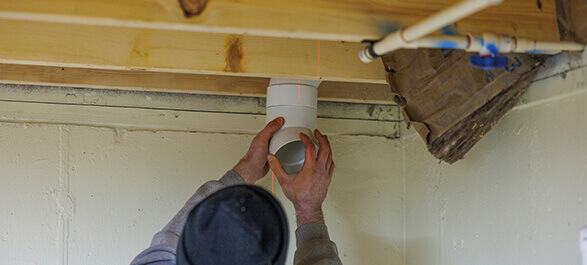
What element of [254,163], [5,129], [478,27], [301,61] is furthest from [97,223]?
[478,27]

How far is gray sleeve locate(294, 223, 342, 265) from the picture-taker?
1.38 metres

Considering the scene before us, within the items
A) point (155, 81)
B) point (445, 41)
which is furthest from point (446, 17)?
point (155, 81)

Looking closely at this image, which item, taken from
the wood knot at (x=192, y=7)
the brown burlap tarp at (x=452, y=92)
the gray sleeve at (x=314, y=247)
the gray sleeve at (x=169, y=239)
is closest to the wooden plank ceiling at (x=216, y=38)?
the wood knot at (x=192, y=7)

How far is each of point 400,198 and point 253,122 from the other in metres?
0.53

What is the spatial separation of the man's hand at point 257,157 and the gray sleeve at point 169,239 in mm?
23

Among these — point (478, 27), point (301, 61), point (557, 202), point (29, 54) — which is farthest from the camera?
point (301, 61)

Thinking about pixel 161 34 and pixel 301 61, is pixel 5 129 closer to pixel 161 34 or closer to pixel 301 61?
pixel 161 34

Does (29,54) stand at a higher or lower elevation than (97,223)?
higher

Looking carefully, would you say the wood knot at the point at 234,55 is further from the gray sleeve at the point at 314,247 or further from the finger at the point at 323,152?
the gray sleeve at the point at 314,247

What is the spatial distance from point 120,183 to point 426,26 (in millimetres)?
1209

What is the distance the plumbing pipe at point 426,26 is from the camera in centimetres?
74

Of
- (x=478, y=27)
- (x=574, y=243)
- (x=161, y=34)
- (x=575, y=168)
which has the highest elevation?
(x=161, y=34)

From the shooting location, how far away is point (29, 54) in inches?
51.7

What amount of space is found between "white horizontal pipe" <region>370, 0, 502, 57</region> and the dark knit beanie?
47cm
